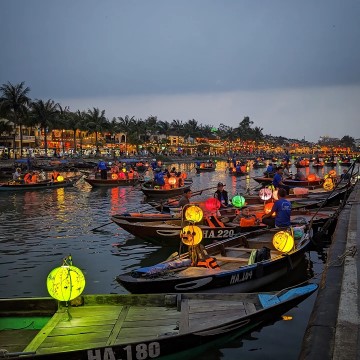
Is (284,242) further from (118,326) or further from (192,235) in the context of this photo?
(118,326)

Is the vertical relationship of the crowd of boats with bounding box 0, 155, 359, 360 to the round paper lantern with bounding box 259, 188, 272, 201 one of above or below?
below

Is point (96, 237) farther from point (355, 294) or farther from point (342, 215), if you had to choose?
point (355, 294)

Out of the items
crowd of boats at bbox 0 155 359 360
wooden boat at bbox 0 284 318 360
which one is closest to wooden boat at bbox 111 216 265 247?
crowd of boats at bbox 0 155 359 360

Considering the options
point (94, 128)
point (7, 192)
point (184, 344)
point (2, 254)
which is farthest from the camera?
point (94, 128)

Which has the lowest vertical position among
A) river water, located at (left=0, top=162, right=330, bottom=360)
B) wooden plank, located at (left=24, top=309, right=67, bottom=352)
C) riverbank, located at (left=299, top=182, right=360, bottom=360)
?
river water, located at (left=0, top=162, right=330, bottom=360)

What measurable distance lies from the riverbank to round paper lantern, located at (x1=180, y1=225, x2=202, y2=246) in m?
3.17

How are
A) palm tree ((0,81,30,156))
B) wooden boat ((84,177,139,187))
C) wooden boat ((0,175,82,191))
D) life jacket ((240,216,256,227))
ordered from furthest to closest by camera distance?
palm tree ((0,81,30,156)) < wooden boat ((84,177,139,187)) < wooden boat ((0,175,82,191)) < life jacket ((240,216,256,227))

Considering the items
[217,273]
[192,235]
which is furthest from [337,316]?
[192,235]

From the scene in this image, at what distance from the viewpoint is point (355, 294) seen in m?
8.50

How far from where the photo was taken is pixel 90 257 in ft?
53.9

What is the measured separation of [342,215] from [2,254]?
15.5 meters

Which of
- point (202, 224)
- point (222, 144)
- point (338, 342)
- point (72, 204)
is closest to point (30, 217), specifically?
point (72, 204)

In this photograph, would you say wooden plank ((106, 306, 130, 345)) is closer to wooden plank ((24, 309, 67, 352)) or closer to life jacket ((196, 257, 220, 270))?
wooden plank ((24, 309, 67, 352))

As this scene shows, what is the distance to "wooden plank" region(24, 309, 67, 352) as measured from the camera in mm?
7049
